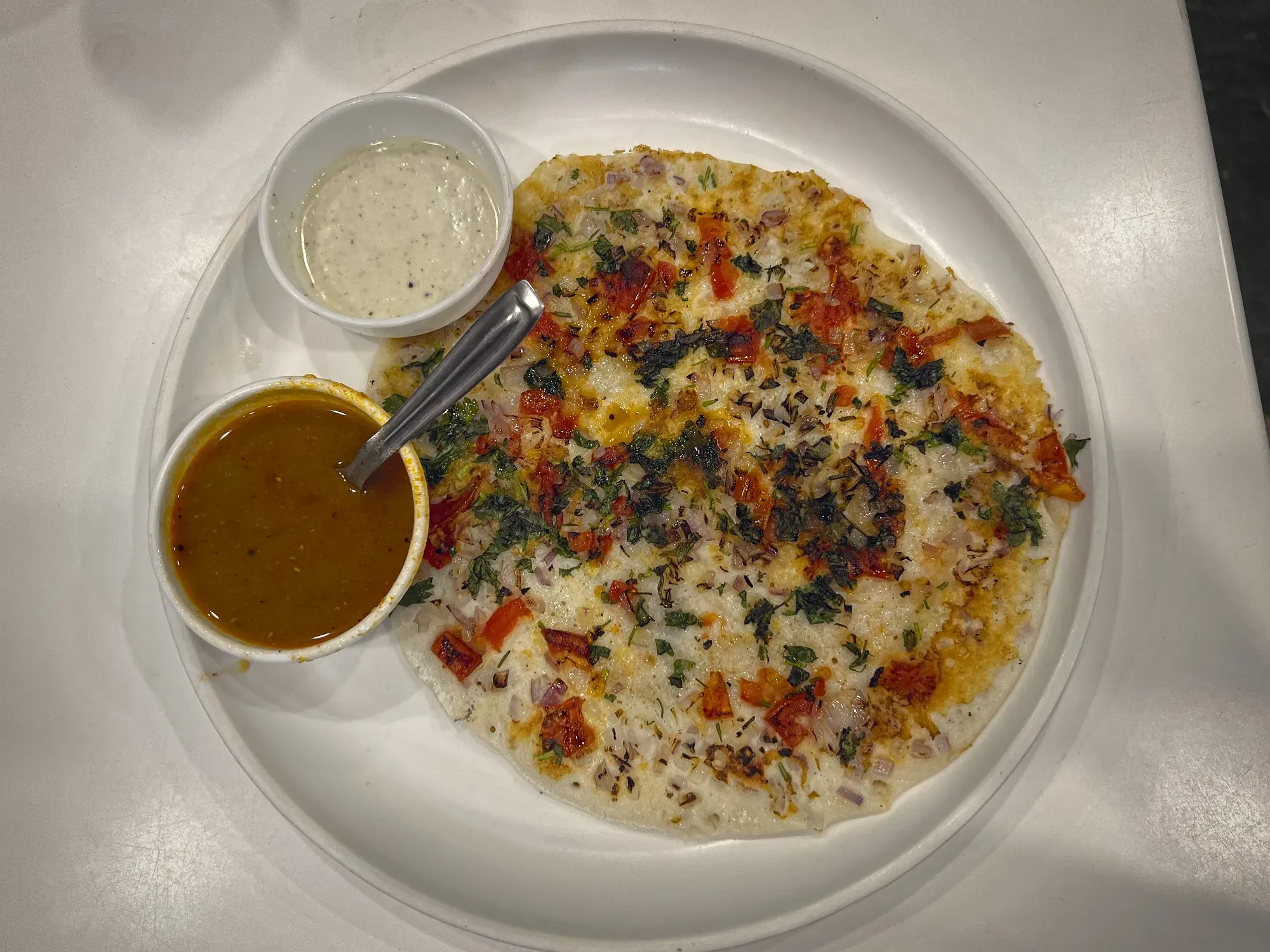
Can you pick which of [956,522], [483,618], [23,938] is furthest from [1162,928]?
[23,938]

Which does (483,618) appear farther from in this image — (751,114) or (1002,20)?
(1002,20)

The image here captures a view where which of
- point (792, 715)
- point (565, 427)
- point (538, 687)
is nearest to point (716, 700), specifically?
point (792, 715)

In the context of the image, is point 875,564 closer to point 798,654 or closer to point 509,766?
point 798,654

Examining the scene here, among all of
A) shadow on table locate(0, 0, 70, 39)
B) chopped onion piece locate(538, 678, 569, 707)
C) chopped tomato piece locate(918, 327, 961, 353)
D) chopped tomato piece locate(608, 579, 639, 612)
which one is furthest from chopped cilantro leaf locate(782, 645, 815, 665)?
shadow on table locate(0, 0, 70, 39)

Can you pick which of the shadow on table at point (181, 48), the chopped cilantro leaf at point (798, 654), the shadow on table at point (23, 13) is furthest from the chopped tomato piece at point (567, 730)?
the shadow on table at point (23, 13)

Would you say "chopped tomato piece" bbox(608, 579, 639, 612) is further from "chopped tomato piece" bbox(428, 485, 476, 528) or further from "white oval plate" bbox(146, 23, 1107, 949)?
"white oval plate" bbox(146, 23, 1107, 949)

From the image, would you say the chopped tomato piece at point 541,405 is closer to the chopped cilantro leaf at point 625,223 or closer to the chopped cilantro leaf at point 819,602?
the chopped cilantro leaf at point 625,223
